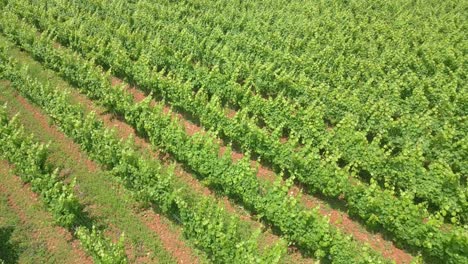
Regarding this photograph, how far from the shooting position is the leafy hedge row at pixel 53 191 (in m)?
9.50

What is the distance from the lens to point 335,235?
9.80 meters

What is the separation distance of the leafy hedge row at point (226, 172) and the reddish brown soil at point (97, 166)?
1336mm

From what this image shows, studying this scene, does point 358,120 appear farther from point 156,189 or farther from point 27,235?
point 27,235

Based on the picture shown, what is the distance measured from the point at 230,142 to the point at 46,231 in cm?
598

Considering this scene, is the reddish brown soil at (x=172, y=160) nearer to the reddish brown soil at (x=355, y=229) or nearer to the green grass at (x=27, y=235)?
the reddish brown soil at (x=355, y=229)

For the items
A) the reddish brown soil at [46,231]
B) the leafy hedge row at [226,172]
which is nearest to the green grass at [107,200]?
the reddish brown soil at [46,231]

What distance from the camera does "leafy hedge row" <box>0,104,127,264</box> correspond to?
950 centimetres

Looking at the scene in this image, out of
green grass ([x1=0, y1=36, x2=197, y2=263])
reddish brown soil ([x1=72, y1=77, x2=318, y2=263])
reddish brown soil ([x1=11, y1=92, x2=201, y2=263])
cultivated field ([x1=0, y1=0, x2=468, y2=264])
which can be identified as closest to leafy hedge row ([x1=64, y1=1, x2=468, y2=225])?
cultivated field ([x1=0, y1=0, x2=468, y2=264])

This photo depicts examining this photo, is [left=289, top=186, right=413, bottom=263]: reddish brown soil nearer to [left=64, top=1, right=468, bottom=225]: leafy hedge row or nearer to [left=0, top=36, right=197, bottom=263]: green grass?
[left=64, top=1, right=468, bottom=225]: leafy hedge row

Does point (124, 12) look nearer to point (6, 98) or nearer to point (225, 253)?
point (6, 98)

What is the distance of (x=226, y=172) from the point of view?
11.7 m

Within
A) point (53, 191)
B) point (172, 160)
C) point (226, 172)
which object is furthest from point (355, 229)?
point (53, 191)

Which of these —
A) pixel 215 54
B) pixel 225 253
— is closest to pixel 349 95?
pixel 215 54

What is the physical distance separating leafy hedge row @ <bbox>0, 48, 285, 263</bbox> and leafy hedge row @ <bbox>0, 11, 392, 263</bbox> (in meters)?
0.76
